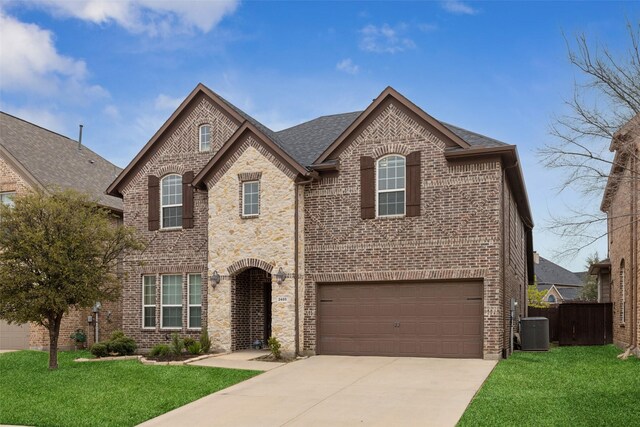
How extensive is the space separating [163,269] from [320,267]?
226 inches

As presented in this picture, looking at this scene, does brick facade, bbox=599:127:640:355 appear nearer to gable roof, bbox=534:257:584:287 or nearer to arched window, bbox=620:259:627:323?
arched window, bbox=620:259:627:323

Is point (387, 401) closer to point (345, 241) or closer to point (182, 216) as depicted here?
point (345, 241)

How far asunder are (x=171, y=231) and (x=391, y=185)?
772 cm

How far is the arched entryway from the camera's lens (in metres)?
20.6

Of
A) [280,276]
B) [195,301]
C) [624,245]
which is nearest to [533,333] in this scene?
[624,245]

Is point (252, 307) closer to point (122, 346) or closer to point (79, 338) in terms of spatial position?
point (122, 346)

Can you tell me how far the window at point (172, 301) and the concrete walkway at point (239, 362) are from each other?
9.92 ft

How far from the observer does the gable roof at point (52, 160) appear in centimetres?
2492

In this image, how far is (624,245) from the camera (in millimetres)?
21703

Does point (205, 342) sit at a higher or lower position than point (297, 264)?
lower

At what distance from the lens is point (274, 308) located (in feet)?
63.8

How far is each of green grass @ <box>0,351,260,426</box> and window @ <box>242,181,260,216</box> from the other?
525 cm

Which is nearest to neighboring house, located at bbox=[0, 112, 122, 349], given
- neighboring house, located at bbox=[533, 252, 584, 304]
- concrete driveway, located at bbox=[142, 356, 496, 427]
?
concrete driveway, located at bbox=[142, 356, 496, 427]

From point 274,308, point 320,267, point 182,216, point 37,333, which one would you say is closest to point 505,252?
point 320,267
